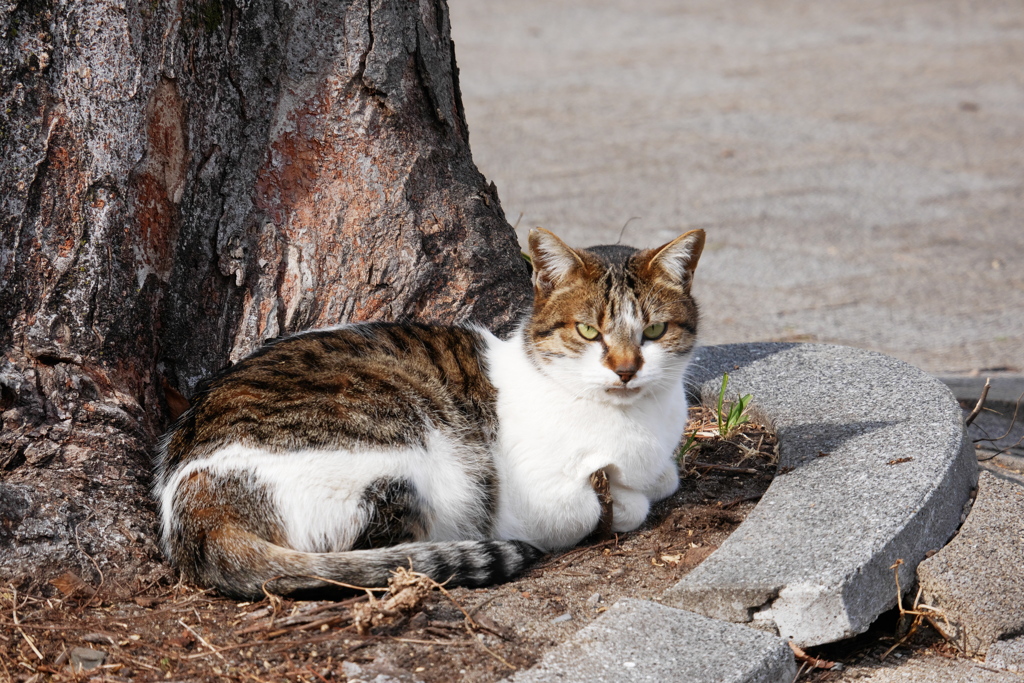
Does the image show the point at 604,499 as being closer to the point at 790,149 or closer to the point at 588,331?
the point at 588,331

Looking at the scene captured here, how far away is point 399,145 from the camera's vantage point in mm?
3488

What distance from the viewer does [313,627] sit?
8.26 feet

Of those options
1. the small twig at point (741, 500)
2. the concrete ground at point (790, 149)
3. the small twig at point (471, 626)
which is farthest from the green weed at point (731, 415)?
the concrete ground at point (790, 149)

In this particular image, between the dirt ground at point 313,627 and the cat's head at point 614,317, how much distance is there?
23.1 inches

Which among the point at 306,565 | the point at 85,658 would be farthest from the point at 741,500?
the point at 85,658

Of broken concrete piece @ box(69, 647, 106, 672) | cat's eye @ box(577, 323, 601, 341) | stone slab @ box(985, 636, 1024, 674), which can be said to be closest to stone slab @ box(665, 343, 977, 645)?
stone slab @ box(985, 636, 1024, 674)

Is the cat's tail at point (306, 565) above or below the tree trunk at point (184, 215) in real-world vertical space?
below

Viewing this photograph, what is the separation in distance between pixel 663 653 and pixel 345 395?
122 cm

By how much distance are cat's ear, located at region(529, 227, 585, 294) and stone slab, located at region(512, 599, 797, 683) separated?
108cm

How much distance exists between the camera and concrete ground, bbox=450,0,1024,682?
20.0ft

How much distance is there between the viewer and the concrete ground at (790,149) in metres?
6.26

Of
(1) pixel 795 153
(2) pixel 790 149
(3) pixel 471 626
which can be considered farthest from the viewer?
(2) pixel 790 149

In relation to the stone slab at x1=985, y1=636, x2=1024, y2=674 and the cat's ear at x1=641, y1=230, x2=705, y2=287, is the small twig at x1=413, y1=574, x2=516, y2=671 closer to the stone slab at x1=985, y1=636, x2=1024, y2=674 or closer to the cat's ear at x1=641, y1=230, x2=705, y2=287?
the cat's ear at x1=641, y1=230, x2=705, y2=287

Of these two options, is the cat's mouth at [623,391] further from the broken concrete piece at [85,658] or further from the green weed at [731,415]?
the broken concrete piece at [85,658]
